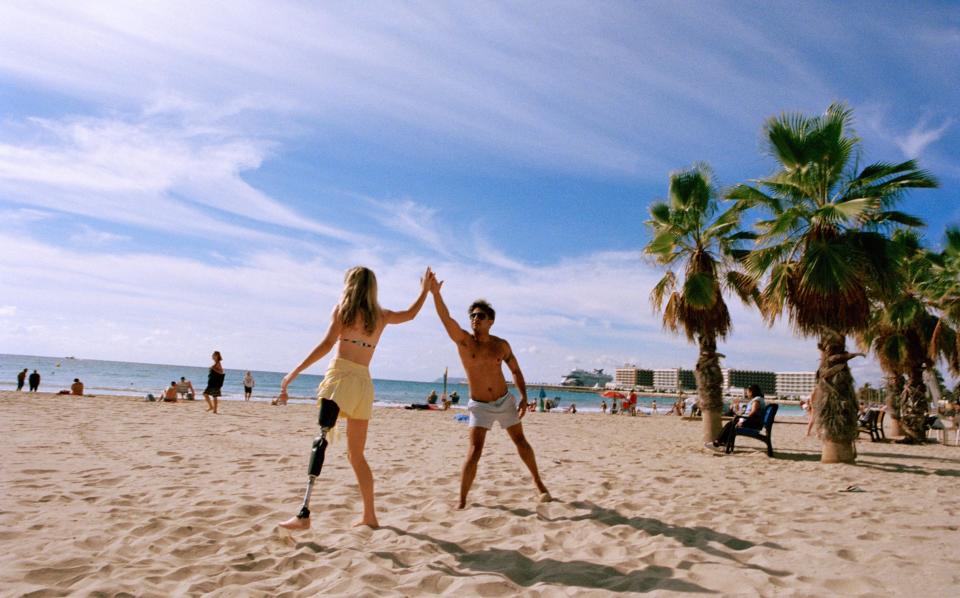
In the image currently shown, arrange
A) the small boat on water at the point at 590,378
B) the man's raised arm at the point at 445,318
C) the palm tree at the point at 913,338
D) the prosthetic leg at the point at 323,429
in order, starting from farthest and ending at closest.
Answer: the small boat on water at the point at 590,378
the palm tree at the point at 913,338
the man's raised arm at the point at 445,318
the prosthetic leg at the point at 323,429

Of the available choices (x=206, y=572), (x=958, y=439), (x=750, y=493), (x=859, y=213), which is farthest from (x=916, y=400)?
(x=206, y=572)

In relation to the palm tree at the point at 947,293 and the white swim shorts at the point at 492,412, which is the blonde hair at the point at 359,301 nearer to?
the white swim shorts at the point at 492,412

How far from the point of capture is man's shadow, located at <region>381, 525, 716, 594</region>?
3.08 meters

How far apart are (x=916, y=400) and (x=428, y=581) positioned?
16091mm

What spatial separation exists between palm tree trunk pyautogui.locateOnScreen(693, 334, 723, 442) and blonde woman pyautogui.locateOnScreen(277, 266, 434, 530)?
9.12 meters

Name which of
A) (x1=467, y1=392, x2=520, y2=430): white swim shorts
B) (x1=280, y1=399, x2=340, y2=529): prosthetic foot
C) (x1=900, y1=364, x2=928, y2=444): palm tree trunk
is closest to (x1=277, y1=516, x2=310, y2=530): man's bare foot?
(x1=280, y1=399, x2=340, y2=529): prosthetic foot

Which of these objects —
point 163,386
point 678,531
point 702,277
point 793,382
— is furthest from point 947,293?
point 793,382

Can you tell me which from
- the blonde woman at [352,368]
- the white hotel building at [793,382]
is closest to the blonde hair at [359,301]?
the blonde woman at [352,368]

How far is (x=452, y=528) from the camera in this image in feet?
13.8

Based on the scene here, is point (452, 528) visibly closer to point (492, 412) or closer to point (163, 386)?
point (492, 412)

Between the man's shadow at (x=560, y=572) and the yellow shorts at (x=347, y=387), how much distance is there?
3.65 feet

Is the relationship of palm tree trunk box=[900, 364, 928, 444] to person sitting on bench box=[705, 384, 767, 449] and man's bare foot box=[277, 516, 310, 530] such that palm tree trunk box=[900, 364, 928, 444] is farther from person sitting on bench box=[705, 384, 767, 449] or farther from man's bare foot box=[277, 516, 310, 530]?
man's bare foot box=[277, 516, 310, 530]

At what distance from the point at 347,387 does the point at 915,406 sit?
1621 cm

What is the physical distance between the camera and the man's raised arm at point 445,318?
15.1 ft
